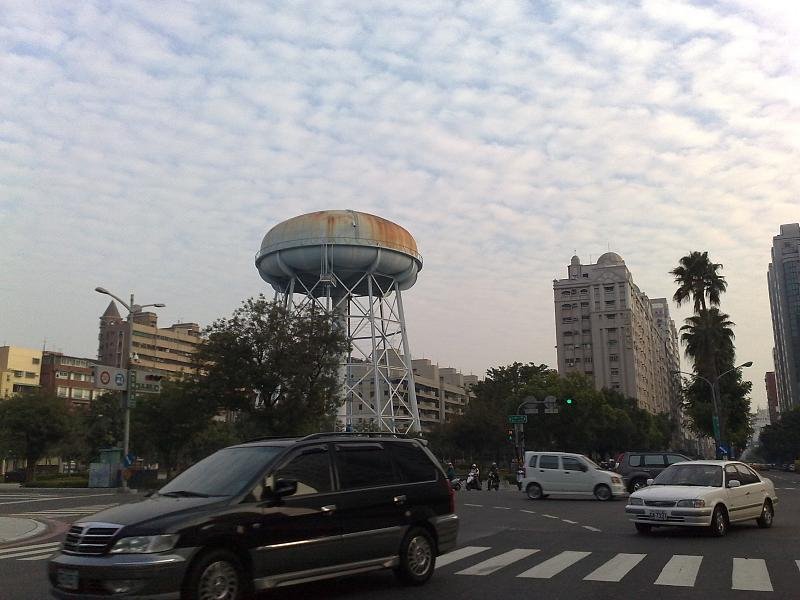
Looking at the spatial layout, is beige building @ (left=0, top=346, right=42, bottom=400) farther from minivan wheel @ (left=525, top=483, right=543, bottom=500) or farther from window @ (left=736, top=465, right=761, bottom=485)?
window @ (left=736, top=465, right=761, bottom=485)

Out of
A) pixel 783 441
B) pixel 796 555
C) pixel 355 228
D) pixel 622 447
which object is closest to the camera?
pixel 796 555

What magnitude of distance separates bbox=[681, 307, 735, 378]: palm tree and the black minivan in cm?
4256

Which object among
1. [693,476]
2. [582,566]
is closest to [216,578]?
[582,566]

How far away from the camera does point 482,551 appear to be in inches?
520

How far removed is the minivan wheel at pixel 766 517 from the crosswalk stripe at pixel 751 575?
5571 mm

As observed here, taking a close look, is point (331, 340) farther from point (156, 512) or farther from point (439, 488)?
point (156, 512)

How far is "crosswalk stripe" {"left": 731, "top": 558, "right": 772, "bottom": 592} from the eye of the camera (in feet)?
31.2

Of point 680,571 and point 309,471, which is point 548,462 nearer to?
point 680,571

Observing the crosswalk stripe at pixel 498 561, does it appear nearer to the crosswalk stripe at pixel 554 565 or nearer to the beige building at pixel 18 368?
the crosswalk stripe at pixel 554 565

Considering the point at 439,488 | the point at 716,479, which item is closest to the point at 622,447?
the point at 716,479


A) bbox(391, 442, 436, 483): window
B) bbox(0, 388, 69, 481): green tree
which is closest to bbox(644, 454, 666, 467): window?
bbox(391, 442, 436, 483): window

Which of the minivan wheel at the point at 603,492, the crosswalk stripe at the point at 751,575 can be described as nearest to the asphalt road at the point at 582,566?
the crosswalk stripe at the point at 751,575

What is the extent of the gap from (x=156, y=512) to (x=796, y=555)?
33.4ft

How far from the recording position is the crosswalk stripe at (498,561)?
10.9m
